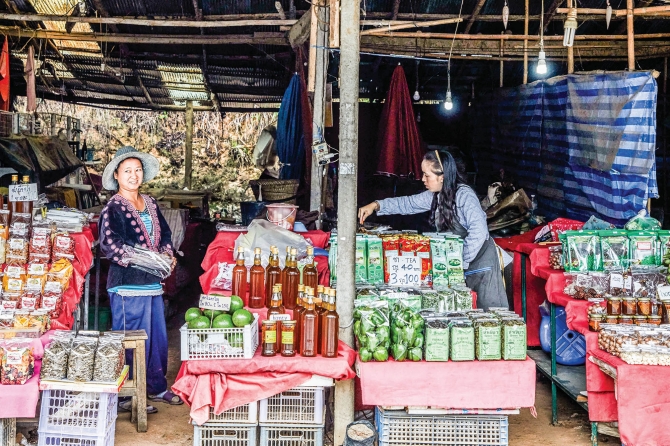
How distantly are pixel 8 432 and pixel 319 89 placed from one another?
145 inches

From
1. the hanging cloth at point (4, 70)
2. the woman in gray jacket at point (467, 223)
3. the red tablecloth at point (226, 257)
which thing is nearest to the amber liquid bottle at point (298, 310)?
the red tablecloth at point (226, 257)

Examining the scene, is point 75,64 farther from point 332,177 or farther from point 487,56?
point 487,56

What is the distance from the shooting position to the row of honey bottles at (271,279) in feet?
15.4

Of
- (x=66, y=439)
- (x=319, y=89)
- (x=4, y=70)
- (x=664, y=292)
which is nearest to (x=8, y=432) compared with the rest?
(x=66, y=439)

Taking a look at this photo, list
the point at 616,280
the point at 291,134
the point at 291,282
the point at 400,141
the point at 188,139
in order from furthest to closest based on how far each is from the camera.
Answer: the point at 188,139
the point at 400,141
the point at 291,134
the point at 616,280
the point at 291,282

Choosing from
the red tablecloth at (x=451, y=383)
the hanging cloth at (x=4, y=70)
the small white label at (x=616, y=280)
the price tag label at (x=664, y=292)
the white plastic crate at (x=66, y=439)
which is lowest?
the white plastic crate at (x=66, y=439)

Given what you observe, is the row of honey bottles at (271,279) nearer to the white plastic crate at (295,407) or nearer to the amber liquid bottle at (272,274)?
the amber liquid bottle at (272,274)

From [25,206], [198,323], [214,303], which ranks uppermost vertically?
[25,206]

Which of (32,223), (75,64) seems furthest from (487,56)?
(75,64)

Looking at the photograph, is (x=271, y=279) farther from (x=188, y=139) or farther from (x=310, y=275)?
(x=188, y=139)

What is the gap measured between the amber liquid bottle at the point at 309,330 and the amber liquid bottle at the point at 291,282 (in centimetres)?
47

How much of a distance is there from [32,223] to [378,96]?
7122 mm

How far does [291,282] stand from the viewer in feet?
15.4

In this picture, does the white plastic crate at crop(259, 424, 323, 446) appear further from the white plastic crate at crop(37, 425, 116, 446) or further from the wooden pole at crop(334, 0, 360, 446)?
the white plastic crate at crop(37, 425, 116, 446)
